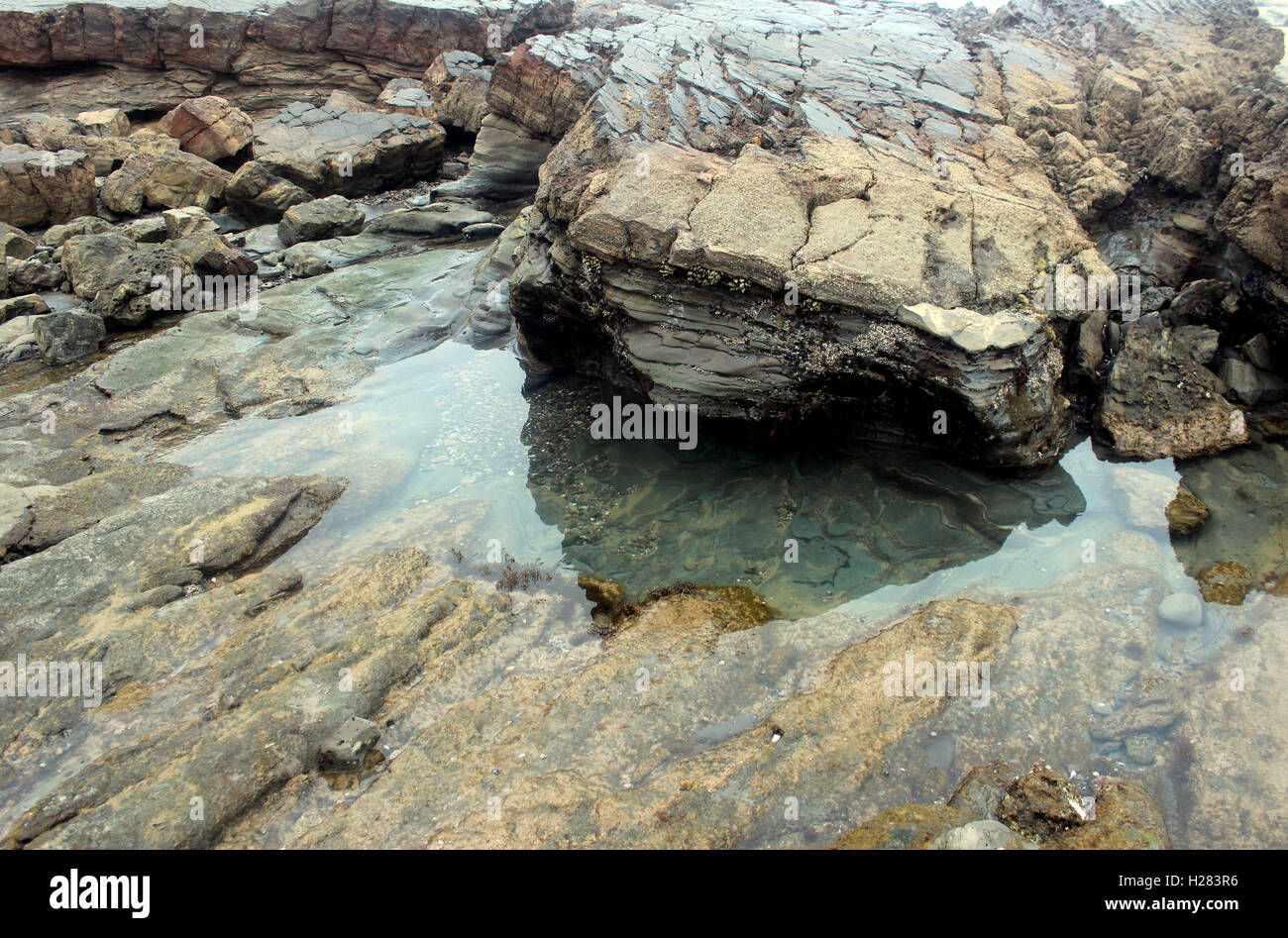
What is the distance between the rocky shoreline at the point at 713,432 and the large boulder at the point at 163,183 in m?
0.86

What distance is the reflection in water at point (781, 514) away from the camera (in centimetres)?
755

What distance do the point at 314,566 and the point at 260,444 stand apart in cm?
280

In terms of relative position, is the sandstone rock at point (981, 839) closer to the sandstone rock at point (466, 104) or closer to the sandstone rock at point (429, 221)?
the sandstone rock at point (429, 221)

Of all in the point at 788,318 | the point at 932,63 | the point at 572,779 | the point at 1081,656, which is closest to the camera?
the point at 572,779

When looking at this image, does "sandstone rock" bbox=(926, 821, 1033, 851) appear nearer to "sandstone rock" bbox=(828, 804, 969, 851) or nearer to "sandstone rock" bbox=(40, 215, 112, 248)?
"sandstone rock" bbox=(828, 804, 969, 851)

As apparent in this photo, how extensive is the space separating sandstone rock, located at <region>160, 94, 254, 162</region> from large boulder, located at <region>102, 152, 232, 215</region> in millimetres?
1006

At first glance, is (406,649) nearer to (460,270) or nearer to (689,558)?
(689,558)

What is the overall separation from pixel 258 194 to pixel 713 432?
43.1 ft

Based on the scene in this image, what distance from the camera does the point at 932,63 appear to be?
42.5ft

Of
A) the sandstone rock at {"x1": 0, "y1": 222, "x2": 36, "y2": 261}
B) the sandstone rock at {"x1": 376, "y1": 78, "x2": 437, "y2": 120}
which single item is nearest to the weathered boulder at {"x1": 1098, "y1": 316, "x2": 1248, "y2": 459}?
the sandstone rock at {"x1": 0, "y1": 222, "x2": 36, "y2": 261}

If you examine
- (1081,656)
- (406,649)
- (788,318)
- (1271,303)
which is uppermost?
(1271,303)

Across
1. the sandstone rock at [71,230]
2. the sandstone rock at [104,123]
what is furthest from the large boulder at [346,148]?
the sandstone rock at [71,230]

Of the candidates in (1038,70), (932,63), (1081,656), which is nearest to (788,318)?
(1081,656)

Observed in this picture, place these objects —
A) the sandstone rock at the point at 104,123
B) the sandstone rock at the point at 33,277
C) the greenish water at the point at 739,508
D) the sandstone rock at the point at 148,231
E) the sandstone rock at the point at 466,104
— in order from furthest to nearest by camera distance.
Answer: the sandstone rock at the point at 466,104
the sandstone rock at the point at 104,123
the sandstone rock at the point at 148,231
the sandstone rock at the point at 33,277
the greenish water at the point at 739,508
